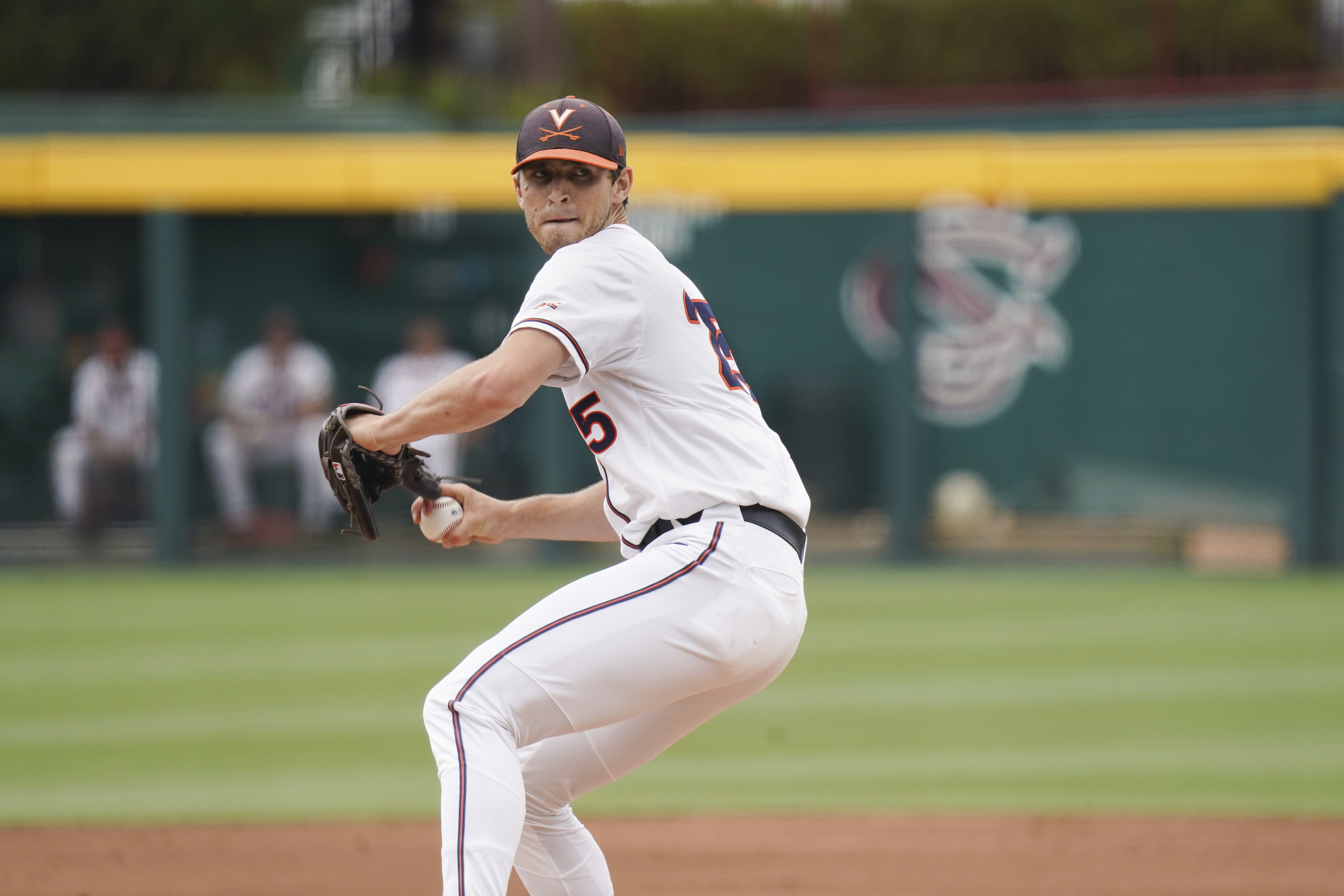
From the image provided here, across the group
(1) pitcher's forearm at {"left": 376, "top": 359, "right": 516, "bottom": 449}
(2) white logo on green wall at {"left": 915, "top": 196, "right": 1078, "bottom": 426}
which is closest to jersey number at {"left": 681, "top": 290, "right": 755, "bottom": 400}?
(1) pitcher's forearm at {"left": 376, "top": 359, "right": 516, "bottom": 449}

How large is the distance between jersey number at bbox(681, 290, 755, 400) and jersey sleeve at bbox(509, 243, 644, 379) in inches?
5.9

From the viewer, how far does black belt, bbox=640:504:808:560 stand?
2924 millimetres

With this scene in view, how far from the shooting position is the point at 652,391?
2.90 metres

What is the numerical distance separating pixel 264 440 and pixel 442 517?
894cm

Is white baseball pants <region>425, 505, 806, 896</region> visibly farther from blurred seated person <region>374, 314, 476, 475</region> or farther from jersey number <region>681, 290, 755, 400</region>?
blurred seated person <region>374, 314, 476, 475</region>

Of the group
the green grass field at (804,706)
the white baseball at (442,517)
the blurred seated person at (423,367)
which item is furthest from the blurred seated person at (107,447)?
the white baseball at (442,517)

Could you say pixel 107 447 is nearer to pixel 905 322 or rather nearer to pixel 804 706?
pixel 905 322

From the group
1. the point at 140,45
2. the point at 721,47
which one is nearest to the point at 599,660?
the point at 721,47

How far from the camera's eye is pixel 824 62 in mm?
15773

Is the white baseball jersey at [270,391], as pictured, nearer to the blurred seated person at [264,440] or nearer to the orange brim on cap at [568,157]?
the blurred seated person at [264,440]

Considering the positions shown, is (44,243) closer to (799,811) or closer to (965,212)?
(965,212)

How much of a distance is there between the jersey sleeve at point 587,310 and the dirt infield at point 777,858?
6.69 ft

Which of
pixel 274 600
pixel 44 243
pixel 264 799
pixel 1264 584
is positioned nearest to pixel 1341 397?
pixel 1264 584

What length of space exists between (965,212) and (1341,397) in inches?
125
